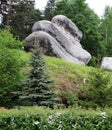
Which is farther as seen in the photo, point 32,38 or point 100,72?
point 32,38

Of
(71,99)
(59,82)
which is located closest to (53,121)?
(71,99)

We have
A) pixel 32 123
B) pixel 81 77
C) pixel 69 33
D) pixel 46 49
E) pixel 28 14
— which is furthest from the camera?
pixel 28 14

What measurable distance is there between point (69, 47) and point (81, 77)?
7.16 meters

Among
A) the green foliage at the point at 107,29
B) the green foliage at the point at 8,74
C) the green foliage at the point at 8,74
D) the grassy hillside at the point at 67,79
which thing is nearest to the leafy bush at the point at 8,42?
the green foliage at the point at 8,74

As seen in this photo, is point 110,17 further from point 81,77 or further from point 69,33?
point 81,77

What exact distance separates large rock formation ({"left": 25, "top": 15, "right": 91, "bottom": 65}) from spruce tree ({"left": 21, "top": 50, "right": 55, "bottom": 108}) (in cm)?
826

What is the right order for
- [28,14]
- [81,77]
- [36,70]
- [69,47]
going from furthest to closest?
1. [28,14]
2. [69,47]
3. [81,77]
4. [36,70]

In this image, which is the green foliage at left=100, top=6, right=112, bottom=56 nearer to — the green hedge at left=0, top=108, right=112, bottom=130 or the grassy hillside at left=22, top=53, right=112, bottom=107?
the grassy hillside at left=22, top=53, right=112, bottom=107

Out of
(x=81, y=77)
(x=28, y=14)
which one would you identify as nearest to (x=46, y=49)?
(x=81, y=77)

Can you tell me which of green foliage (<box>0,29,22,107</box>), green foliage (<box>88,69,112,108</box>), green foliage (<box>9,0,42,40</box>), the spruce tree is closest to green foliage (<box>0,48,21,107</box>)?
green foliage (<box>0,29,22,107</box>)

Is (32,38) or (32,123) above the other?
(32,38)

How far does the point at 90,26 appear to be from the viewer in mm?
45562

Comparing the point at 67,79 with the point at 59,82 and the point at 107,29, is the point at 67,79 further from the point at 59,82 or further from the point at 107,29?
the point at 107,29

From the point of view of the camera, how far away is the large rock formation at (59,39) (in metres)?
28.3
